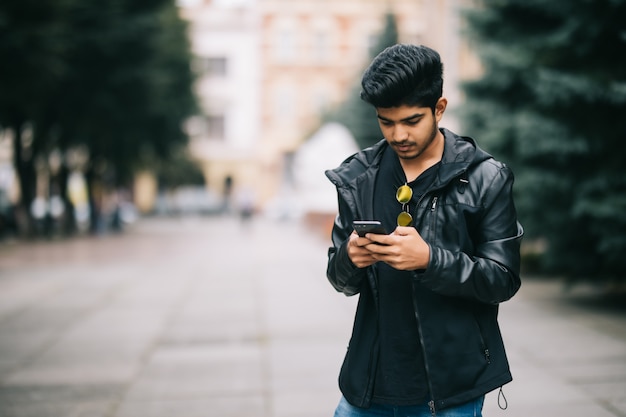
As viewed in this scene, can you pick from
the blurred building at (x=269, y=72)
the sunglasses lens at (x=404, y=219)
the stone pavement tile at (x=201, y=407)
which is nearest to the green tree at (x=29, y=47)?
the stone pavement tile at (x=201, y=407)

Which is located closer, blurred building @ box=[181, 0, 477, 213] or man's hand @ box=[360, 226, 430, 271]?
man's hand @ box=[360, 226, 430, 271]

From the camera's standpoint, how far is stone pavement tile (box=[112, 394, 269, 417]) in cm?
512

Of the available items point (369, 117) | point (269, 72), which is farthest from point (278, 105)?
point (369, 117)

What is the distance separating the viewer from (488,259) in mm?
2225

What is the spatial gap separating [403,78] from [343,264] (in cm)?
59

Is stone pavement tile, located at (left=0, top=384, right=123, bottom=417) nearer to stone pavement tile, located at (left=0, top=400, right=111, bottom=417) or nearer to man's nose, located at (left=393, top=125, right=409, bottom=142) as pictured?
stone pavement tile, located at (left=0, top=400, right=111, bottom=417)

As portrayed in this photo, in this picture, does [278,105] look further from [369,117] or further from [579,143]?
[579,143]

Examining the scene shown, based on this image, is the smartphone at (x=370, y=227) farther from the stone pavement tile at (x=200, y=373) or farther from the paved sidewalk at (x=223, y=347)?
the stone pavement tile at (x=200, y=373)

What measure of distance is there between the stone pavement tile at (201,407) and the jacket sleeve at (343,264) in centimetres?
293

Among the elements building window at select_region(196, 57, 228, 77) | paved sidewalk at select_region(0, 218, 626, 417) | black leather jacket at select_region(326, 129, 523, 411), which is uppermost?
building window at select_region(196, 57, 228, 77)

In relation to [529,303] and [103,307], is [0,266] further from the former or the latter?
[529,303]

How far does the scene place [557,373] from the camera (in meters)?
5.99

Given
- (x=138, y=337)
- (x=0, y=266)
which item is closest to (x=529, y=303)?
(x=138, y=337)

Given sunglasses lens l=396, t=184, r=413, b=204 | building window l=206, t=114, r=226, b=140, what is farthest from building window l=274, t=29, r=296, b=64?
sunglasses lens l=396, t=184, r=413, b=204
